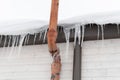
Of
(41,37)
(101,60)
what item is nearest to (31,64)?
(41,37)

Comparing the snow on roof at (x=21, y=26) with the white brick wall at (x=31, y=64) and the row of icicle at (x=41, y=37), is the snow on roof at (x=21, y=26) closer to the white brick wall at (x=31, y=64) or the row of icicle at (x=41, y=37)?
the row of icicle at (x=41, y=37)

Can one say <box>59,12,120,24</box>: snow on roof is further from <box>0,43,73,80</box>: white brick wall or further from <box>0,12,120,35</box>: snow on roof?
<box>0,43,73,80</box>: white brick wall

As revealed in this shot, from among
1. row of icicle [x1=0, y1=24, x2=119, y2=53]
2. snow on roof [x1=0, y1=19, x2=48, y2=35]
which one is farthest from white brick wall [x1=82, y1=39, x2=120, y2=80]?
snow on roof [x1=0, y1=19, x2=48, y2=35]

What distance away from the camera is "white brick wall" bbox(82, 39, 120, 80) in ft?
10.5

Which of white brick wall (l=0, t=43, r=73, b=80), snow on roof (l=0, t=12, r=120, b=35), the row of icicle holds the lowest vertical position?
white brick wall (l=0, t=43, r=73, b=80)

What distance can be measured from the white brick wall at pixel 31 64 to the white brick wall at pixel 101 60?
0.20m

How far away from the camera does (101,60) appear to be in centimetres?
327

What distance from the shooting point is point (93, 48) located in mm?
3367

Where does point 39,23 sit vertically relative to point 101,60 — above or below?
above

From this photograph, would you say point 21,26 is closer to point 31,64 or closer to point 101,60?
point 31,64

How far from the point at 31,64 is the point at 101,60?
90 cm

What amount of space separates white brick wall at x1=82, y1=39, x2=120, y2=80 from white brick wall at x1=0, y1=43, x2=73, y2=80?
0.20m

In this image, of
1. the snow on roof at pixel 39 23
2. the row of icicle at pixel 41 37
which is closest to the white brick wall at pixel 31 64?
the row of icicle at pixel 41 37

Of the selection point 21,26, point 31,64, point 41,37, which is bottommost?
point 31,64
